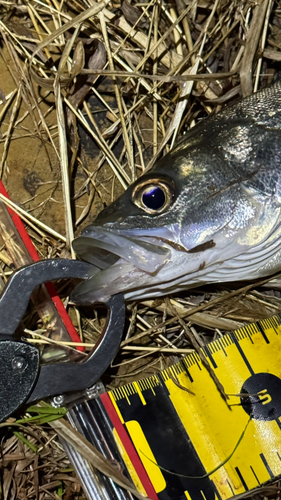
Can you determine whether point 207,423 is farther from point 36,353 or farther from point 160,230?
point 160,230

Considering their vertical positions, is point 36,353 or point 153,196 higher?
point 153,196

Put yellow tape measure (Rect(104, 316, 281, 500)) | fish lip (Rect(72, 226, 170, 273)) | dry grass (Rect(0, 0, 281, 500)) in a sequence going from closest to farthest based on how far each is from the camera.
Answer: fish lip (Rect(72, 226, 170, 273)) → yellow tape measure (Rect(104, 316, 281, 500)) → dry grass (Rect(0, 0, 281, 500))

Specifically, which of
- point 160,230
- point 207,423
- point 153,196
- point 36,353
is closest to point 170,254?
point 160,230

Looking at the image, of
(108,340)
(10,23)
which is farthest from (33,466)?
(10,23)

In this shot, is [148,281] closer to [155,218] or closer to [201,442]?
[155,218]

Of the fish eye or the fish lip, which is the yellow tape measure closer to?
the fish lip

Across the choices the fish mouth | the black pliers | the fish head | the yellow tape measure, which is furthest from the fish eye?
the yellow tape measure
